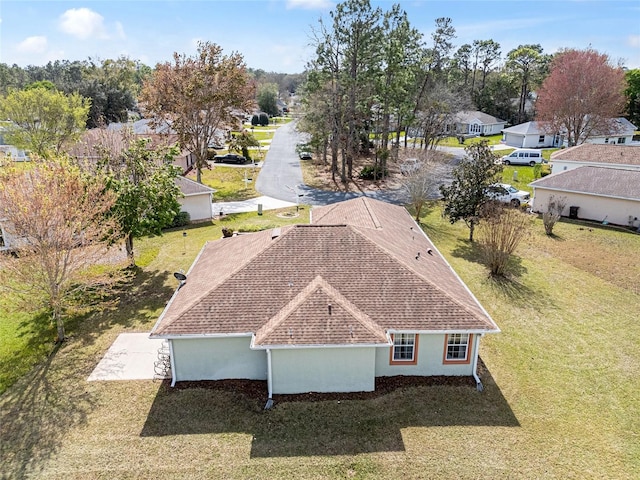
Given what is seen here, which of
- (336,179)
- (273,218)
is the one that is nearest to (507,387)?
(273,218)

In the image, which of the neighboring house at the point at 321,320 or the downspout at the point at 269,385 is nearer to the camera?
the downspout at the point at 269,385

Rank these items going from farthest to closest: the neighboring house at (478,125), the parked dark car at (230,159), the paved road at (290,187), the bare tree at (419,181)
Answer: the neighboring house at (478,125), the parked dark car at (230,159), the paved road at (290,187), the bare tree at (419,181)

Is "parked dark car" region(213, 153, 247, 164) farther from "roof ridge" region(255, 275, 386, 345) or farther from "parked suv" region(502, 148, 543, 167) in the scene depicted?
"roof ridge" region(255, 275, 386, 345)

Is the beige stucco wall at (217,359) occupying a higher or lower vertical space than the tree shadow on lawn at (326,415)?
higher

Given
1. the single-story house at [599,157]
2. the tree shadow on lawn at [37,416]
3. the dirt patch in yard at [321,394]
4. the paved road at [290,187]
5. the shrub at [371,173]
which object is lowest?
the tree shadow on lawn at [37,416]

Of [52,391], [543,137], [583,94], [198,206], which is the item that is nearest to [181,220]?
[198,206]

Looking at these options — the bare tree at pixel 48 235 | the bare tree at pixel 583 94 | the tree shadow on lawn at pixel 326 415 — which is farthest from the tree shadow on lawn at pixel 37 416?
the bare tree at pixel 583 94

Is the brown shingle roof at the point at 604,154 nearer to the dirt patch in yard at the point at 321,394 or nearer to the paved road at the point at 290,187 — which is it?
the paved road at the point at 290,187
